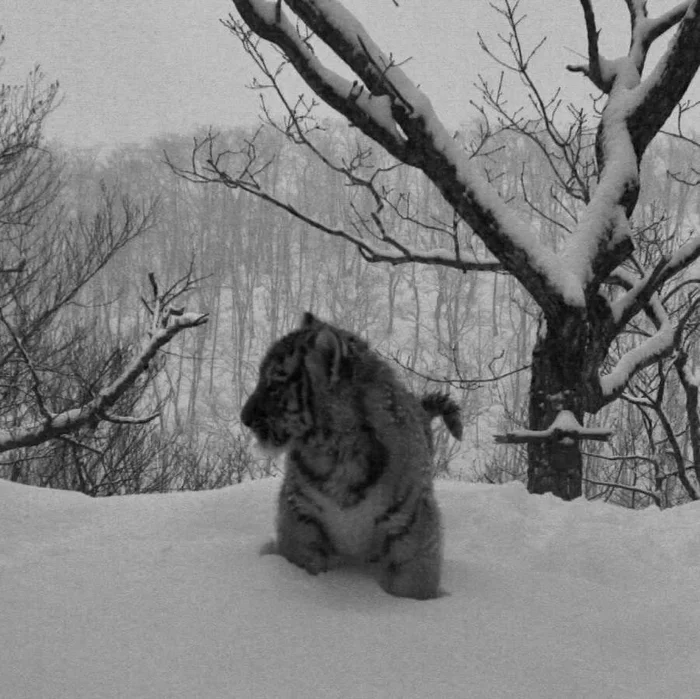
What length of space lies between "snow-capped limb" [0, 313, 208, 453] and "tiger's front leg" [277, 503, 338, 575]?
5.97 meters

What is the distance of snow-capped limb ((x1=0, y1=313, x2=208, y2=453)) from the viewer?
29.6 ft

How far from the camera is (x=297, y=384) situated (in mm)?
3094

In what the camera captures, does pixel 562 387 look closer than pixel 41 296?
Yes

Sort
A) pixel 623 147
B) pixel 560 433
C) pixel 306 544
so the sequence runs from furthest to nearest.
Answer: pixel 623 147
pixel 560 433
pixel 306 544

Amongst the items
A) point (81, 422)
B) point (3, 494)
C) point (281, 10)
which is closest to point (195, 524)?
point (3, 494)

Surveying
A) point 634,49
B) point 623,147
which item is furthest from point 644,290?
point 634,49

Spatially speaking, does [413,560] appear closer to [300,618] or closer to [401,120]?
[300,618]

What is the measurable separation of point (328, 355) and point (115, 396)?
22.5ft

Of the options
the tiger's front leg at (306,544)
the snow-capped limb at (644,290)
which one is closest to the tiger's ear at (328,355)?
the tiger's front leg at (306,544)

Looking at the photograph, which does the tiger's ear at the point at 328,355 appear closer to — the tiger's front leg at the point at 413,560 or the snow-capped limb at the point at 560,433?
the tiger's front leg at the point at 413,560

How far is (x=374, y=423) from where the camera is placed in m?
3.12

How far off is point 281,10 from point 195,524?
4.44 m

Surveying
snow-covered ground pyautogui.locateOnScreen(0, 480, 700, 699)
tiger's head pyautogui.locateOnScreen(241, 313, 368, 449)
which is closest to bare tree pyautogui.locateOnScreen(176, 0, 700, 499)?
snow-covered ground pyautogui.locateOnScreen(0, 480, 700, 699)

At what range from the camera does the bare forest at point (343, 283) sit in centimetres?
677
